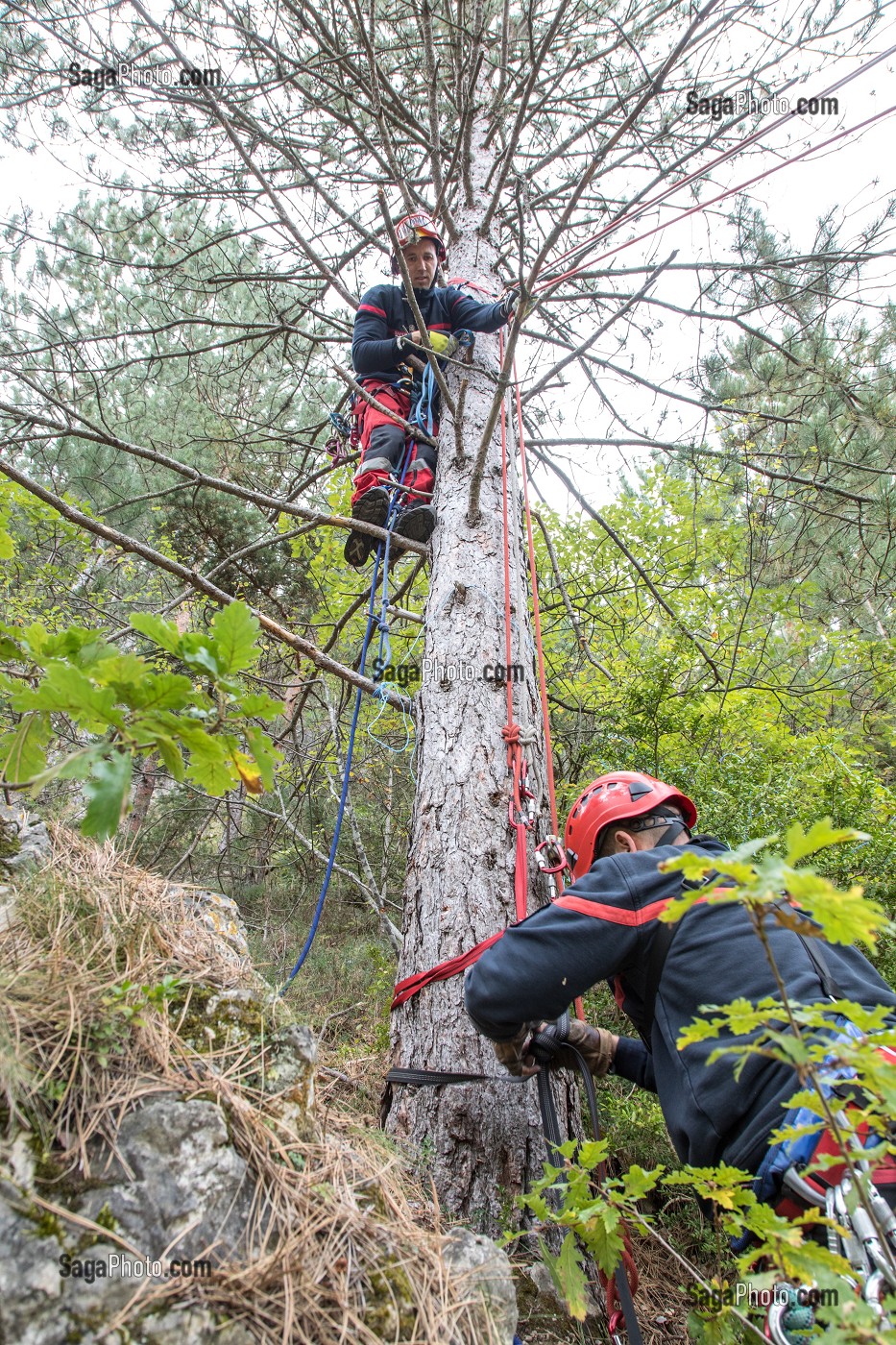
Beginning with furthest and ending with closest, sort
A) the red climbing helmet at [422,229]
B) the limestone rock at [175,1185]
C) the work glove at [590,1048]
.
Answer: the red climbing helmet at [422,229] → the work glove at [590,1048] → the limestone rock at [175,1185]

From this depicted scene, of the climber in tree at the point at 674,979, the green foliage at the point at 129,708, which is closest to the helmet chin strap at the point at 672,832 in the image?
the climber in tree at the point at 674,979

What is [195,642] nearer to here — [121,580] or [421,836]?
[421,836]

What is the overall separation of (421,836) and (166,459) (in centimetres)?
197

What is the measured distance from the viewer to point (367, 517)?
12.8ft

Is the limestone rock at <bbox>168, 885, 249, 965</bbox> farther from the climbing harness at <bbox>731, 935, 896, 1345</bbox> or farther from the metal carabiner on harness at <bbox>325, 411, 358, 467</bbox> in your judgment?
the metal carabiner on harness at <bbox>325, 411, 358, 467</bbox>

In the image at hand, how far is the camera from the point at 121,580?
12.5 metres

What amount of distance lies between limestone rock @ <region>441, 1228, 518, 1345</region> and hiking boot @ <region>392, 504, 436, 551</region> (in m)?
2.82

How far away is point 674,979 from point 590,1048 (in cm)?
45

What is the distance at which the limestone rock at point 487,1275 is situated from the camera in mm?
1219

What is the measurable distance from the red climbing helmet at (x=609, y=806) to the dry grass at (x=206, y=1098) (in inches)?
41.1

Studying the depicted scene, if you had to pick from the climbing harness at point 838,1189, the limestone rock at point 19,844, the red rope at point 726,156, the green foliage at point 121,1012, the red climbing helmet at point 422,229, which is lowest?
the climbing harness at point 838,1189

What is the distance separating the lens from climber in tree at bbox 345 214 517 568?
378cm

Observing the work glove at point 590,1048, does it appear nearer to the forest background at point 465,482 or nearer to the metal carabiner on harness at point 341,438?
the forest background at point 465,482

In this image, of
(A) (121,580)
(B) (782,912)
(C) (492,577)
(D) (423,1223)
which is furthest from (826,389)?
(A) (121,580)
